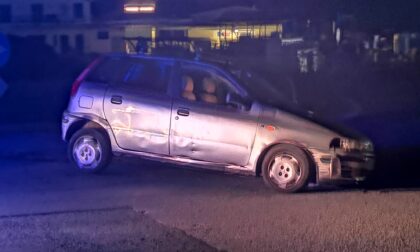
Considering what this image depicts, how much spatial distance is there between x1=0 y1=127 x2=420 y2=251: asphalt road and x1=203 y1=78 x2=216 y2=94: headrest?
1239 mm

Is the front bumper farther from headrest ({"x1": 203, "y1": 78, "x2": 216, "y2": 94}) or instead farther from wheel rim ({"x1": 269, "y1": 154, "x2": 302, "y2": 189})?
headrest ({"x1": 203, "y1": 78, "x2": 216, "y2": 94})

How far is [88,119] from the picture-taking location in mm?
10562

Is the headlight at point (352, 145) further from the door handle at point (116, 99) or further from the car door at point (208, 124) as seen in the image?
the door handle at point (116, 99)

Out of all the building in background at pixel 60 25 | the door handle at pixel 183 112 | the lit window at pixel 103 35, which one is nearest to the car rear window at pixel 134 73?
the door handle at pixel 183 112

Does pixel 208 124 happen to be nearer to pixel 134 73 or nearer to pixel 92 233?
pixel 134 73

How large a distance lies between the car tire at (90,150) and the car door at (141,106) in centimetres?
24

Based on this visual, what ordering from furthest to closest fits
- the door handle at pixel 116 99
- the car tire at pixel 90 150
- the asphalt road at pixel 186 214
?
the car tire at pixel 90 150 < the door handle at pixel 116 99 < the asphalt road at pixel 186 214

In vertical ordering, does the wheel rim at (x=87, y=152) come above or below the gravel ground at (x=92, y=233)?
above

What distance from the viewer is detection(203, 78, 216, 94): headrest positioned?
32.4 ft

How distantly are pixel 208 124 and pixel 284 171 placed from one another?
3.86ft

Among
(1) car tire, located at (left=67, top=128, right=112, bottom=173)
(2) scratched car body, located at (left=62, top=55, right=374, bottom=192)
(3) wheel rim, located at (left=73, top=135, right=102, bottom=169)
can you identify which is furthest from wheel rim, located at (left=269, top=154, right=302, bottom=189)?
(3) wheel rim, located at (left=73, top=135, right=102, bottom=169)

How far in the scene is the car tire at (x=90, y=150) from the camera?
10.4 meters

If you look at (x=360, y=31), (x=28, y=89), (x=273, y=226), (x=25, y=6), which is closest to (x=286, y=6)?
(x=360, y=31)

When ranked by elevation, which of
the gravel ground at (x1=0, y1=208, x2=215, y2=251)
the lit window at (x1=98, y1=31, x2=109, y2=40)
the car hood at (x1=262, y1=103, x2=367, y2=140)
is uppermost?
the lit window at (x1=98, y1=31, x2=109, y2=40)
